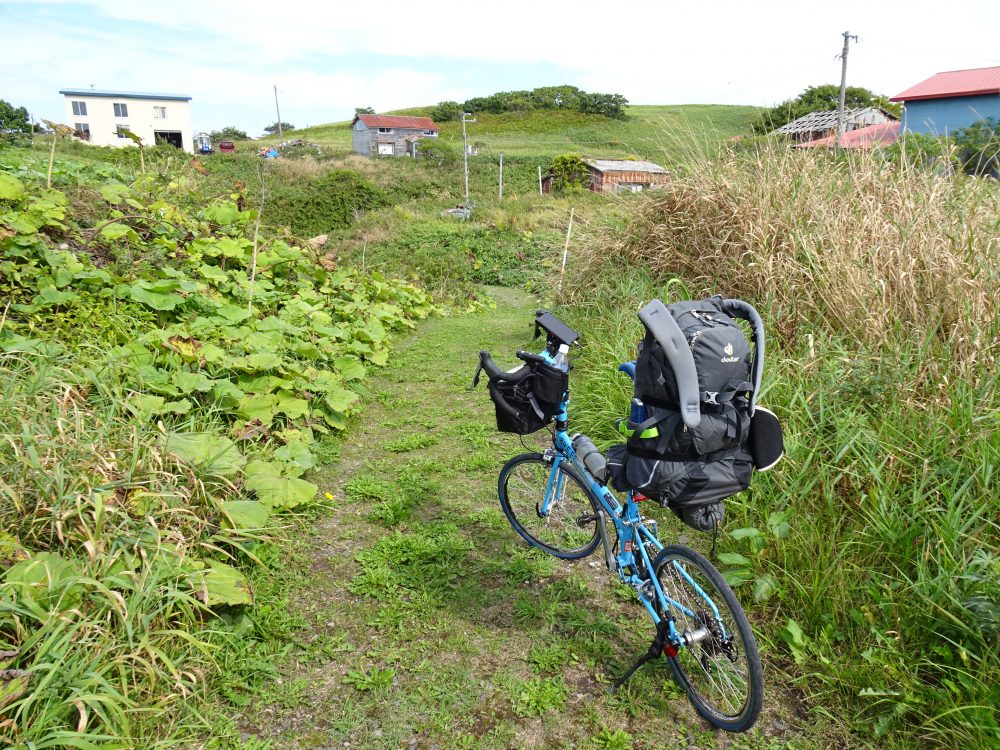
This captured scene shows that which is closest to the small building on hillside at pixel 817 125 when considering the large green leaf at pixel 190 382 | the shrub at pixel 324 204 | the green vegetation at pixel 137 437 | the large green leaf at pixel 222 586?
the green vegetation at pixel 137 437

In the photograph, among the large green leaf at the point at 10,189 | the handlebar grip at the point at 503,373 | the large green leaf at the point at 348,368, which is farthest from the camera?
the large green leaf at the point at 348,368

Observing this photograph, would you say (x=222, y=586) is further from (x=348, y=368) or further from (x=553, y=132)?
(x=553, y=132)

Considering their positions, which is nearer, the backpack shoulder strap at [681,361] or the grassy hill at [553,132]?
the backpack shoulder strap at [681,361]

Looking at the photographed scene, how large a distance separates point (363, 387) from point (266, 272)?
212 cm

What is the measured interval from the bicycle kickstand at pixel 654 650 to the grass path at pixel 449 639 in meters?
0.05

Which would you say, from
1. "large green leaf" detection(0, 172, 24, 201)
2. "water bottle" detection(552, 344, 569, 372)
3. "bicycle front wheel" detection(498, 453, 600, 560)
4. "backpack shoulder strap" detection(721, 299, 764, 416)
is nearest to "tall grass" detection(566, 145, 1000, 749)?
"bicycle front wheel" detection(498, 453, 600, 560)

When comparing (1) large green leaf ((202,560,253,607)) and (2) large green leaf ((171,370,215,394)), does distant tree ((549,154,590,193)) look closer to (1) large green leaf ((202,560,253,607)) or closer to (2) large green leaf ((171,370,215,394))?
(2) large green leaf ((171,370,215,394))

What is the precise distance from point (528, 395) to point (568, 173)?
104 feet

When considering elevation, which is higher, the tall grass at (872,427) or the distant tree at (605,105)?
the distant tree at (605,105)

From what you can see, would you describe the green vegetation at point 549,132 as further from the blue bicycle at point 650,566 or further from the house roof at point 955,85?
the blue bicycle at point 650,566

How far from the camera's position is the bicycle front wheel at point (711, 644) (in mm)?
2143

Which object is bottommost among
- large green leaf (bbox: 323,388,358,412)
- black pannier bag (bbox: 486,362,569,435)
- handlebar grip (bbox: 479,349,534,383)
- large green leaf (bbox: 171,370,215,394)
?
large green leaf (bbox: 323,388,358,412)

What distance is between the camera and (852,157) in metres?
5.66

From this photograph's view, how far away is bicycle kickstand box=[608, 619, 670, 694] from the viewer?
8.00ft
